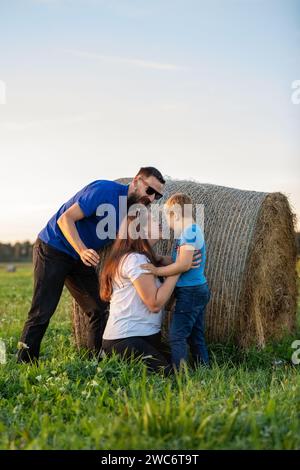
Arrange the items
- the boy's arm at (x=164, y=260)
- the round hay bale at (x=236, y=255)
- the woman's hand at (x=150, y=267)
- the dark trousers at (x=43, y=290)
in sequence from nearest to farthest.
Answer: the woman's hand at (x=150, y=267), the boy's arm at (x=164, y=260), the dark trousers at (x=43, y=290), the round hay bale at (x=236, y=255)

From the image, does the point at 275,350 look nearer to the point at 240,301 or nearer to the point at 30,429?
the point at 240,301

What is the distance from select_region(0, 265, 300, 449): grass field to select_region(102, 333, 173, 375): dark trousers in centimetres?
12

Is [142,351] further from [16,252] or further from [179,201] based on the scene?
[16,252]

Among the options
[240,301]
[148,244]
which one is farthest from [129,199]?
[240,301]

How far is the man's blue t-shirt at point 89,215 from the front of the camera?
5.75 m

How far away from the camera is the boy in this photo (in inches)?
227

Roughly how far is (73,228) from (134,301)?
2.75 feet

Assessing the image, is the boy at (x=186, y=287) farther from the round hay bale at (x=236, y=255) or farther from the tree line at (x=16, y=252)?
the tree line at (x=16, y=252)

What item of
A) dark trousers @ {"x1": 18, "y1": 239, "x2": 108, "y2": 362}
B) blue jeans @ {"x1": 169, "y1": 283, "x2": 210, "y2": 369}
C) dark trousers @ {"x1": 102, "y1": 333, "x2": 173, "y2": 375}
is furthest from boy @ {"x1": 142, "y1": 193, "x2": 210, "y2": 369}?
dark trousers @ {"x1": 18, "y1": 239, "x2": 108, "y2": 362}

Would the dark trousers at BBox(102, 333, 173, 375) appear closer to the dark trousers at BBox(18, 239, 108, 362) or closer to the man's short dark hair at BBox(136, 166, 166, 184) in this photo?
the dark trousers at BBox(18, 239, 108, 362)

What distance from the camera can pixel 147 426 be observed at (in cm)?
342

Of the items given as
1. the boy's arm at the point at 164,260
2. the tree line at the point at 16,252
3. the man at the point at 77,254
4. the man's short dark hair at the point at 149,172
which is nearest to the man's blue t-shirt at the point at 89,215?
the man at the point at 77,254

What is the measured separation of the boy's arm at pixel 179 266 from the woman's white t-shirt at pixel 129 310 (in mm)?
98

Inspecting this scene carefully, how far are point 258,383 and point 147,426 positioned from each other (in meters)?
1.93
